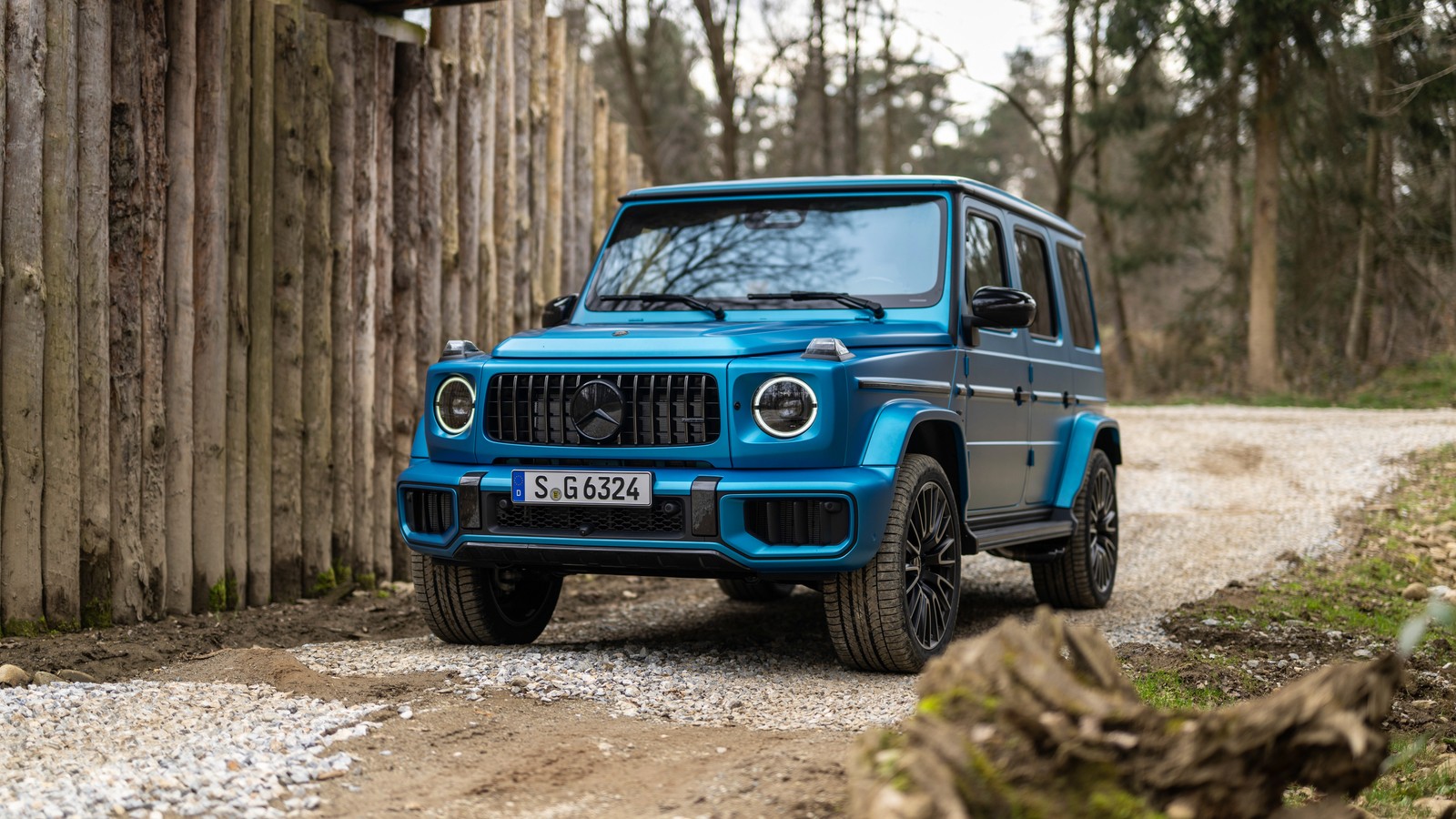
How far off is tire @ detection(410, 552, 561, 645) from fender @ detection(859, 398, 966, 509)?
70.7 inches

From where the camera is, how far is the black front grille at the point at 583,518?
5.23 m

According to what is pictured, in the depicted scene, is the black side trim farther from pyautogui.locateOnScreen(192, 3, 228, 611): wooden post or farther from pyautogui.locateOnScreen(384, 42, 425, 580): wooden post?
pyautogui.locateOnScreen(384, 42, 425, 580): wooden post

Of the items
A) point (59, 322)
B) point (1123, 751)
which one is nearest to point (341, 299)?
point (59, 322)

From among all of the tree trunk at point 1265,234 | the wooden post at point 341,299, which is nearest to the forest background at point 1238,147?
the tree trunk at point 1265,234

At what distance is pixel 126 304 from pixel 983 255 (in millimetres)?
3942

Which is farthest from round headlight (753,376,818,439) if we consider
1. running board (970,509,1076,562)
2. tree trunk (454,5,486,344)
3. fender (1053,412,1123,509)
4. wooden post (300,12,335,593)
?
tree trunk (454,5,486,344)

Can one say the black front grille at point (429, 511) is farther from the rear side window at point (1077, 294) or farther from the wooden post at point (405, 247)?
the rear side window at point (1077, 294)

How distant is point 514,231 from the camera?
31.0ft

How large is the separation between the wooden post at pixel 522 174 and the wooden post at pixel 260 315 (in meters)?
2.65

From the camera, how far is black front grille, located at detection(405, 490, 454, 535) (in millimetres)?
5559

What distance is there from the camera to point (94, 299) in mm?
5980

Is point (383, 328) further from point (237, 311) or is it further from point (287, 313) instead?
point (237, 311)

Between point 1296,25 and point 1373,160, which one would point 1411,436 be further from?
point 1373,160

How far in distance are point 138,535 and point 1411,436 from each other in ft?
41.5
